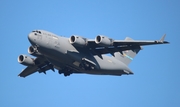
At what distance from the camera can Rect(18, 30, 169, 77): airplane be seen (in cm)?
2714

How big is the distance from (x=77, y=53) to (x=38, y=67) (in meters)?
5.47

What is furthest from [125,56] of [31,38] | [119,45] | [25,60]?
[31,38]

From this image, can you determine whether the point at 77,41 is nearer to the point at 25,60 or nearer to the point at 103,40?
the point at 103,40

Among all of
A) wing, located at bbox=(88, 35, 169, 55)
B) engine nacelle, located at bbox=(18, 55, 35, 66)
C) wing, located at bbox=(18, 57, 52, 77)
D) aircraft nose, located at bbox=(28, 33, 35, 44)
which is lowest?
aircraft nose, located at bbox=(28, 33, 35, 44)

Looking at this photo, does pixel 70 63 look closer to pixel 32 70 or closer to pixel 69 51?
pixel 69 51

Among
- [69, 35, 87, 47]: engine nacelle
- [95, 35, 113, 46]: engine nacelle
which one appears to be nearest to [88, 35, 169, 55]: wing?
[95, 35, 113, 46]: engine nacelle

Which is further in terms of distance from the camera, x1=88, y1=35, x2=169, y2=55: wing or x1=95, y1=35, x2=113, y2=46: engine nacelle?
x1=88, y1=35, x2=169, y2=55: wing

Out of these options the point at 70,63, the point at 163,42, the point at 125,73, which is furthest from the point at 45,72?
the point at 163,42

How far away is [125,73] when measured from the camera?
102ft

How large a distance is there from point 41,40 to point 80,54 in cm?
332

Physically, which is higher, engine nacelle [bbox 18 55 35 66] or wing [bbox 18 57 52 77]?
wing [bbox 18 57 52 77]

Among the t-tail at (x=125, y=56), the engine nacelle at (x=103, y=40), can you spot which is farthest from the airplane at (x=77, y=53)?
the t-tail at (x=125, y=56)

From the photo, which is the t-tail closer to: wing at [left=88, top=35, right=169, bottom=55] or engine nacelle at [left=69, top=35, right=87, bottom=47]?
wing at [left=88, top=35, right=169, bottom=55]

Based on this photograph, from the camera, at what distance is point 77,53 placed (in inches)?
1109
